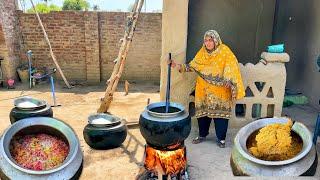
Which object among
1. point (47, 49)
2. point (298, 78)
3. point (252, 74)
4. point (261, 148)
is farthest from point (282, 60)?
point (47, 49)

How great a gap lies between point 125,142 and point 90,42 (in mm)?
6106

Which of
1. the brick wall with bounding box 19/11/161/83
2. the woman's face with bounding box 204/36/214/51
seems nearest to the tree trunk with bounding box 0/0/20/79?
the brick wall with bounding box 19/11/161/83

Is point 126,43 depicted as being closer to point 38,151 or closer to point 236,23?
point 236,23

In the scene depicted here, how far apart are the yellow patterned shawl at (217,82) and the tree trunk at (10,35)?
754cm

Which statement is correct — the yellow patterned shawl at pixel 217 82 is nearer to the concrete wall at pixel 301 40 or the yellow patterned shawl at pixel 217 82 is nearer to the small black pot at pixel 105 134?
the small black pot at pixel 105 134

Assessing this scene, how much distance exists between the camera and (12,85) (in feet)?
32.3

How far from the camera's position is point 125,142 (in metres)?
5.30

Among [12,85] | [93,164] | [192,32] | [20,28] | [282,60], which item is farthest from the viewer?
[20,28]

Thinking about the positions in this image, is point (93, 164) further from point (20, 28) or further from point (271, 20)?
point (20, 28)

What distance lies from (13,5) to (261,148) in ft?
31.2

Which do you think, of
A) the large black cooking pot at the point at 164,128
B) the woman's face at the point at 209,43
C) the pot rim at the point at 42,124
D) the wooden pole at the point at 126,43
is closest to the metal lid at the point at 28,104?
the pot rim at the point at 42,124

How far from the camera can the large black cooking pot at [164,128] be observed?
335 centimetres

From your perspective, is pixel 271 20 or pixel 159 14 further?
pixel 159 14

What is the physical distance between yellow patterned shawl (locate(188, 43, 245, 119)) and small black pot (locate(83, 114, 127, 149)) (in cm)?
128
